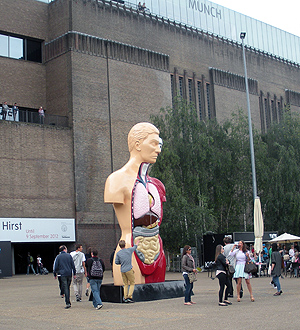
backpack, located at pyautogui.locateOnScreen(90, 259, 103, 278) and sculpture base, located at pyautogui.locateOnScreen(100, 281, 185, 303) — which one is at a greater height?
backpack, located at pyautogui.locateOnScreen(90, 259, 103, 278)

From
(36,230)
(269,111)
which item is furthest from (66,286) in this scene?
(269,111)

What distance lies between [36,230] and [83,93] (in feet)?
35.4

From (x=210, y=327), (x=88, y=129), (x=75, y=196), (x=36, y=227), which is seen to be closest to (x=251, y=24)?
(x=88, y=129)

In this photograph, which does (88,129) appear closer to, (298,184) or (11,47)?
(11,47)

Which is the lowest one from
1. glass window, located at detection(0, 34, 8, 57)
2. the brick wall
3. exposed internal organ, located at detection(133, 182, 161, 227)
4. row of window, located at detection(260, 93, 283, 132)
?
exposed internal organ, located at detection(133, 182, 161, 227)

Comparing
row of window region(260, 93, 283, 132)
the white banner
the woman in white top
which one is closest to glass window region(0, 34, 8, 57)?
the white banner

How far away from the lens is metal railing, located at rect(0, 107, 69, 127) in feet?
124

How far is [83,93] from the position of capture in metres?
40.6

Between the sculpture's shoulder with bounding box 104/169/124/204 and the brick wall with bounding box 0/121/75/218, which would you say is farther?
the brick wall with bounding box 0/121/75/218

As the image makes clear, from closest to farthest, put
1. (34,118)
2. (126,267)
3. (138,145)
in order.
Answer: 1. (126,267)
2. (138,145)
3. (34,118)

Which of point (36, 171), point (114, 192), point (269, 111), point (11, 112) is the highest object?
point (269, 111)

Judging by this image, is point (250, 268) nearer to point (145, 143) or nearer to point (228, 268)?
point (228, 268)

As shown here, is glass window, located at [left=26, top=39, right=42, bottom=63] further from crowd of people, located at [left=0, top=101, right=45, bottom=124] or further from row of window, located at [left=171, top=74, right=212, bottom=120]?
row of window, located at [left=171, top=74, right=212, bottom=120]

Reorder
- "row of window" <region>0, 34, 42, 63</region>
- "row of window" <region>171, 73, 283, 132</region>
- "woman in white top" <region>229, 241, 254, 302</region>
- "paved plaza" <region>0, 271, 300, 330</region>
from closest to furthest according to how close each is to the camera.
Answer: "paved plaza" <region>0, 271, 300, 330</region>, "woman in white top" <region>229, 241, 254, 302</region>, "row of window" <region>0, 34, 42, 63</region>, "row of window" <region>171, 73, 283, 132</region>
